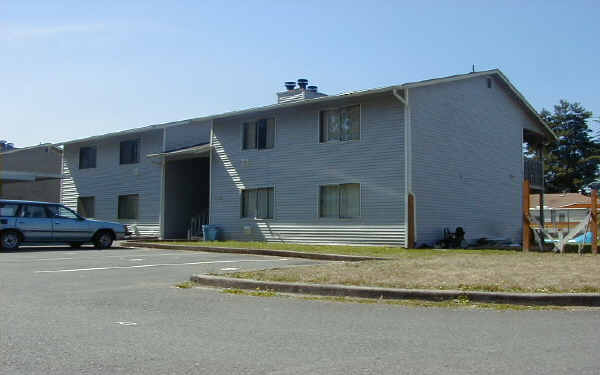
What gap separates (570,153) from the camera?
2564 inches

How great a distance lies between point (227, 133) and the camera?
2600 cm

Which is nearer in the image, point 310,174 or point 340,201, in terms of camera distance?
point 340,201

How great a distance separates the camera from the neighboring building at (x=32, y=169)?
36156 mm

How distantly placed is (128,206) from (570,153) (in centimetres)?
4981

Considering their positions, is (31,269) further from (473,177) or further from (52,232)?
(473,177)

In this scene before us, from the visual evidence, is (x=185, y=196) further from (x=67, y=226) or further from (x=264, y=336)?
(x=264, y=336)

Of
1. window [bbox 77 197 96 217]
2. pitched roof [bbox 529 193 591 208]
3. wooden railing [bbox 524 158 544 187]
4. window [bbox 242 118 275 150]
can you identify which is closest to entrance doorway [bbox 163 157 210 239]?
window [bbox 242 118 275 150]

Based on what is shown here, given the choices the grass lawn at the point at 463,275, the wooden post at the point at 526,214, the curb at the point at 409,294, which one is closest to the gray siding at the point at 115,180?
the wooden post at the point at 526,214

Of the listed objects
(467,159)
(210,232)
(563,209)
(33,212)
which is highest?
(467,159)

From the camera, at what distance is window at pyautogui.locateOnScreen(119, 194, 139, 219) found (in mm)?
29628

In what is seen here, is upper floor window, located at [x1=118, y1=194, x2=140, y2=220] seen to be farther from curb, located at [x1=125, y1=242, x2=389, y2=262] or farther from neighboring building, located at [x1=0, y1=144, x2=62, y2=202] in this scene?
neighboring building, located at [x1=0, y1=144, x2=62, y2=202]

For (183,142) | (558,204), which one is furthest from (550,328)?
(558,204)

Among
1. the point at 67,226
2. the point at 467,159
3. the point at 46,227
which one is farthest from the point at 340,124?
the point at 46,227

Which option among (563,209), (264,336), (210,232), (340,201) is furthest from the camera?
(563,209)
